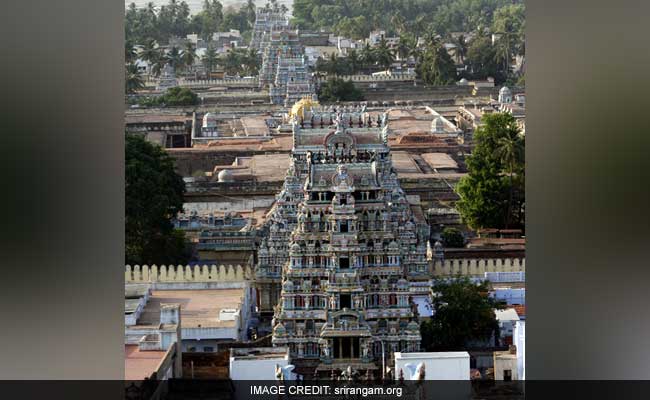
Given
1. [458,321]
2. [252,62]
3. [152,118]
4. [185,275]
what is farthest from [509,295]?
[252,62]

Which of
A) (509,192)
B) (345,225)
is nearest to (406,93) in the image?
(509,192)

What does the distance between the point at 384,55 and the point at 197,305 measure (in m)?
12.1

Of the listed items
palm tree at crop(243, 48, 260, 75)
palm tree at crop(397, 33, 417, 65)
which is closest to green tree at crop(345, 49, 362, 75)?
palm tree at crop(397, 33, 417, 65)

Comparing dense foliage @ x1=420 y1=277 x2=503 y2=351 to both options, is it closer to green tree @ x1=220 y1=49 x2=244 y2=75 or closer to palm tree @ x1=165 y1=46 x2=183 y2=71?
palm tree @ x1=165 y1=46 x2=183 y2=71

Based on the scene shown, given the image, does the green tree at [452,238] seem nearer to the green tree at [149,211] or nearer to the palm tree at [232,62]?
the green tree at [149,211]

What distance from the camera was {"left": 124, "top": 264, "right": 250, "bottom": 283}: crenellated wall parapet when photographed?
9648 millimetres

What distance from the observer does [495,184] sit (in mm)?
12016

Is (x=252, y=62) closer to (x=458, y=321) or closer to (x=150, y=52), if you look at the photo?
(x=150, y=52)

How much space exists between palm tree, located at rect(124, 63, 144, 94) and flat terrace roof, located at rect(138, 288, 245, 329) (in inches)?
332

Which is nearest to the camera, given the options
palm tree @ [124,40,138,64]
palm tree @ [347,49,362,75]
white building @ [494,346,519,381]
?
white building @ [494,346,519,381]

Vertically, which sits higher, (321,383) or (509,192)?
(509,192)
